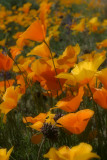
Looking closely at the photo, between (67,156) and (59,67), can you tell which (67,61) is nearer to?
(59,67)

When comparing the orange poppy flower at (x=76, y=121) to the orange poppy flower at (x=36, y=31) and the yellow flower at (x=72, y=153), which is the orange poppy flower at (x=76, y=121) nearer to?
the yellow flower at (x=72, y=153)

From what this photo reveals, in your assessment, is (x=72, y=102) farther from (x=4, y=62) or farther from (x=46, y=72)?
(x=4, y=62)

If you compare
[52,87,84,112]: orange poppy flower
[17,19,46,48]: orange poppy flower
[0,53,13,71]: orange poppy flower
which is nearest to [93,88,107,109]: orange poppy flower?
[52,87,84,112]: orange poppy flower

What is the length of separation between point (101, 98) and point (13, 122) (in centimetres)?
80

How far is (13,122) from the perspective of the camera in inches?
62.1

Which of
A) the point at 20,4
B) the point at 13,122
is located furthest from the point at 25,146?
the point at 20,4

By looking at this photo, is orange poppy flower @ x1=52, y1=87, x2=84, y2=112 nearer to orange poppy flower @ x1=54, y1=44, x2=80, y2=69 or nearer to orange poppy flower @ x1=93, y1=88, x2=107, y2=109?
orange poppy flower @ x1=93, y1=88, x2=107, y2=109

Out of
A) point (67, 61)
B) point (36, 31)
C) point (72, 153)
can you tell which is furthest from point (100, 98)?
point (36, 31)

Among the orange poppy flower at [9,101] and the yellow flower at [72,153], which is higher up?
the yellow flower at [72,153]

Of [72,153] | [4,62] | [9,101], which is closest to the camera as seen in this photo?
[72,153]

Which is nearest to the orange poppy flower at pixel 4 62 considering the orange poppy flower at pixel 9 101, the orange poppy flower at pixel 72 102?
the orange poppy flower at pixel 9 101

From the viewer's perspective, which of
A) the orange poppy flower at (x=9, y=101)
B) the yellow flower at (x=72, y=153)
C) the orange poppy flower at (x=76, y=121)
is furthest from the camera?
the orange poppy flower at (x=9, y=101)

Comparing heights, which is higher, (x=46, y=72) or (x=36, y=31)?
(x=36, y=31)

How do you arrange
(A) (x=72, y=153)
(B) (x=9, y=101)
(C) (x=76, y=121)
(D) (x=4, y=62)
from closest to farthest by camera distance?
(A) (x=72, y=153) → (C) (x=76, y=121) → (B) (x=9, y=101) → (D) (x=4, y=62)
